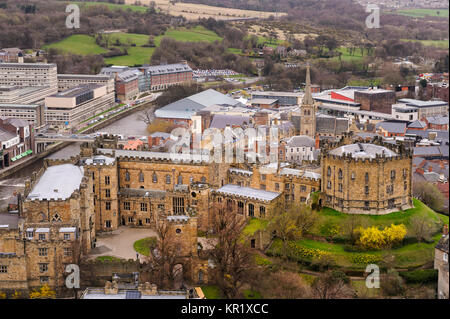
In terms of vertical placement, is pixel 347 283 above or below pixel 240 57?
below

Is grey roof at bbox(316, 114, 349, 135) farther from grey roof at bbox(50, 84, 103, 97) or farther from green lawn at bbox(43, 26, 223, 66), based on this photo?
green lawn at bbox(43, 26, 223, 66)

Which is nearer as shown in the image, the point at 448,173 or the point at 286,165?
the point at 286,165

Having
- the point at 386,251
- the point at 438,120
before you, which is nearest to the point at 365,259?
the point at 386,251

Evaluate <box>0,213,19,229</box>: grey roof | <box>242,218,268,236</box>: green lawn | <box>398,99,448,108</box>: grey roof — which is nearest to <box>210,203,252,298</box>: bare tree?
<box>242,218,268,236</box>: green lawn

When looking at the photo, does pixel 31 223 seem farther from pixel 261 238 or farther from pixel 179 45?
pixel 179 45

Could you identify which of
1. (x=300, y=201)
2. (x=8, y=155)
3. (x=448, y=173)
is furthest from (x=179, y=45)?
(x=300, y=201)

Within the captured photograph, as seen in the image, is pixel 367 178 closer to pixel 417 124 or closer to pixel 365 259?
pixel 365 259

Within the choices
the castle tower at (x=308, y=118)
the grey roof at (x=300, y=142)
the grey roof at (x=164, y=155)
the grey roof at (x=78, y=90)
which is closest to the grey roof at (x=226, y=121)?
the castle tower at (x=308, y=118)
